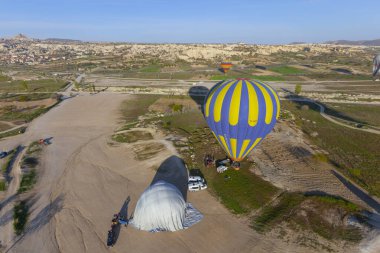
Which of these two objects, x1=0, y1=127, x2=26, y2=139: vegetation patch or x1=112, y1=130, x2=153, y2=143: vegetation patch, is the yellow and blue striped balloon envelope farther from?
x1=0, y1=127, x2=26, y2=139: vegetation patch

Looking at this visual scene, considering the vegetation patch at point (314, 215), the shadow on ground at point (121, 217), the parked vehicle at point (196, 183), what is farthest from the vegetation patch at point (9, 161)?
the vegetation patch at point (314, 215)

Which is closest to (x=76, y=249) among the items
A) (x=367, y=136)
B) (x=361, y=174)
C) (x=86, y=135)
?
(x=86, y=135)

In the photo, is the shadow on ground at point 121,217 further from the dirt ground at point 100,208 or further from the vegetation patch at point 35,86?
the vegetation patch at point 35,86

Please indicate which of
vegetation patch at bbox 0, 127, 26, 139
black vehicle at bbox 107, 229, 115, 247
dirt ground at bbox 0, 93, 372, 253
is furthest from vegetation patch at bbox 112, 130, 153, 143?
black vehicle at bbox 107, 229, 115, 247

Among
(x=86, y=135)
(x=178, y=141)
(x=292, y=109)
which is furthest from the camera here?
(x=292, y=109)

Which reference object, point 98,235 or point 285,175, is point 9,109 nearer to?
point 98,235

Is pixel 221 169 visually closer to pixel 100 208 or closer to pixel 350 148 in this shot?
pixel 100 208

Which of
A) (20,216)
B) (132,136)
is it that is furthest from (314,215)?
(132,136)
